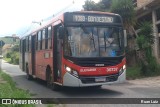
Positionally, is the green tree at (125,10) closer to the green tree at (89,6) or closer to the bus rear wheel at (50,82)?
the green tree at (89,6)

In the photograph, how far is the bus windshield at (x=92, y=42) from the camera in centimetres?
1271

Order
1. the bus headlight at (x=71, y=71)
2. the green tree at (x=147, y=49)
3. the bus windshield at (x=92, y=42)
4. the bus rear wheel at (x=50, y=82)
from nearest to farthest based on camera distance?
1. the bus headlight at (x=71, y=71)
2. the bus windshield at (x=92, y=42)
3. the bus rear wheel at (x=50, y=82)
4. the green tree at (x=147, y=49)

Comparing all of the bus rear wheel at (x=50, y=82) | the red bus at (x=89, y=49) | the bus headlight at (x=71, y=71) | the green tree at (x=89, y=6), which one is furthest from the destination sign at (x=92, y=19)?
the green tree at (x=89, y=6)

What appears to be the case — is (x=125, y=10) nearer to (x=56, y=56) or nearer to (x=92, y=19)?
(x=56, y=56)

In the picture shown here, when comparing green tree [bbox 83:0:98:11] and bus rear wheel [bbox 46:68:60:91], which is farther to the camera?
green tree [bbox 83:0:98:11]

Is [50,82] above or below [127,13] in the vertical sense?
below

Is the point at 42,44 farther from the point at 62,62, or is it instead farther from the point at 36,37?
the point at 62,62

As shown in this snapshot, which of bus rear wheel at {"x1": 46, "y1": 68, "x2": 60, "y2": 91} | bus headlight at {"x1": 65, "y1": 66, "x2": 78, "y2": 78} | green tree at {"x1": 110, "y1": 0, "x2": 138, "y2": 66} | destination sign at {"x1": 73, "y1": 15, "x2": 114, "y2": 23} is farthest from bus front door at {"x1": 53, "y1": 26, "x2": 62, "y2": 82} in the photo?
green tree at {"x1": 110, "y1": 0, "x2": 138, "y2": 66}

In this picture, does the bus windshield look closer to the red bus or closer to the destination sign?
the red bus

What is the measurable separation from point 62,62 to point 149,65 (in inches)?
354

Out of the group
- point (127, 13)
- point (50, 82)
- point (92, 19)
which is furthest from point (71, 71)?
point (127, 13)

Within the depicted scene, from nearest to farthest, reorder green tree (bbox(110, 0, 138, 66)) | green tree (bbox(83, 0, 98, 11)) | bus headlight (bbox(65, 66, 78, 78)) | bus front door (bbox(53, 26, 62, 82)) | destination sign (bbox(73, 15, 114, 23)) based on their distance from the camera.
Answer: bus headlight (bbox(65, 66, 78, 78))
destination sign (bbox(73, 15, 114, 23))
bus front door (bbox(53, 26, 62, 82))
green tree (bbox(110, 0, 138, 66))
green tree (bbox(83, 0, 98, 11))

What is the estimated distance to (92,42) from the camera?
42.2ft

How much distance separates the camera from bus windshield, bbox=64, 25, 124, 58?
41.7 feet
